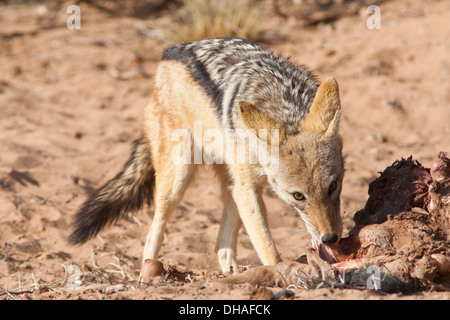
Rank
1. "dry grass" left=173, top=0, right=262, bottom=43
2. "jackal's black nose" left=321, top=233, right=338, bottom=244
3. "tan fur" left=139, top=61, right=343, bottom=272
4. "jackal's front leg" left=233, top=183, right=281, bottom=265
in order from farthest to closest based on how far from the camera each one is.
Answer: "dry grass" left=173, top=0, right=262, bottom=43 → "jackal's front leg" left=233, top=183, right=281, bottom=265 → "tan fur" left=139, top=61, right=343, bottom=272 → "jackal's black nose" left=321, top=233, right=338, bottom=244

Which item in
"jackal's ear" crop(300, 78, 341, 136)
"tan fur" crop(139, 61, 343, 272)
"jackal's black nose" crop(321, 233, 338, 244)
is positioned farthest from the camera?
"jackal's ear" crop(300, 78, 341, 136)

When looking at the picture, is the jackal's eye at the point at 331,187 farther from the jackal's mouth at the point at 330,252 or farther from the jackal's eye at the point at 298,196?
the jackal's mouth at the point at 330,252

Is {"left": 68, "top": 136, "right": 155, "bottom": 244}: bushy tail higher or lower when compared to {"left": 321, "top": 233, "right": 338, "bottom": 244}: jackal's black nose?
higher

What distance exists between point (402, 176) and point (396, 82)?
5.40 meters

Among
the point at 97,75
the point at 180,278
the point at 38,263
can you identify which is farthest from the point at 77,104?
the point at 180,278

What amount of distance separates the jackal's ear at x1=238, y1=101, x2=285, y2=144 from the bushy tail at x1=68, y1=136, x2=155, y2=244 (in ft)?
5.33

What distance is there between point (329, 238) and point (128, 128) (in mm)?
5011

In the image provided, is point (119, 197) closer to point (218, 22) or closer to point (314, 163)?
point (314, 163)

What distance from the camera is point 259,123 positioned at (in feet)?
13.5

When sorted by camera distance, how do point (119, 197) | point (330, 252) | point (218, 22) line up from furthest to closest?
point (218, 22), point (119, 197), point (330, 252)

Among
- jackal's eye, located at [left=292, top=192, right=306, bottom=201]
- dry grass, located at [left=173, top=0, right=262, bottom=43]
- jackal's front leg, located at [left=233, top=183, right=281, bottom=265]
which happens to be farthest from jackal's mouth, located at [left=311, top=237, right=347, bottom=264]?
dry grass, located at [left=173, top=0, right=262, bottom=43]

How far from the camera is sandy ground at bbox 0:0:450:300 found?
5.02m

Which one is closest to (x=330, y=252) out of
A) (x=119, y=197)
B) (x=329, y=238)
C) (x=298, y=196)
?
(x=329, y=238)

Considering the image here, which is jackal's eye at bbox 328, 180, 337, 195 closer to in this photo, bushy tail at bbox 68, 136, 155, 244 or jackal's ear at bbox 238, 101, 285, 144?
jackal's ear at bbox 238, 101, 285, 144
